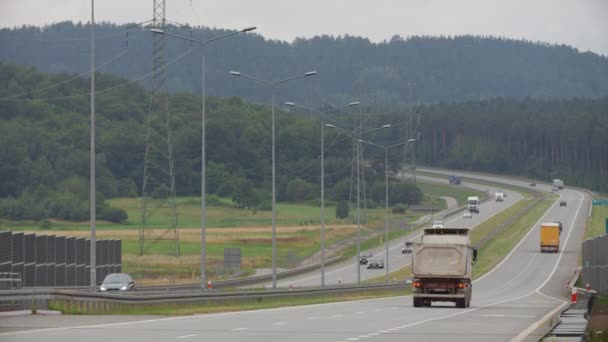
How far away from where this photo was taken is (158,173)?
6540 inches

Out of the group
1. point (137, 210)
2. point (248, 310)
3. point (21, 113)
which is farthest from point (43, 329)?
point (21, 113)

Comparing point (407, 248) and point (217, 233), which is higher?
point (217, 233)

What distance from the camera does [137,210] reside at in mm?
158500

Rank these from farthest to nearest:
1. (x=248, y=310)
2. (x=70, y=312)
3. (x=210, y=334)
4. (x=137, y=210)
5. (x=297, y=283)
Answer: (x=137, y=210)
(x=297, y=283)
(x=248, y=310)
(x=70, y=312)
(x=210, y=334)

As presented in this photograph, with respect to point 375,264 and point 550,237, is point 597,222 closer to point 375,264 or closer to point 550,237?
point 550,237

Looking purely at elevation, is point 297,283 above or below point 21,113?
below

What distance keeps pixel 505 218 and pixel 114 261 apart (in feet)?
355

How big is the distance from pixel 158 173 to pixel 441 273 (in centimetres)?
11412

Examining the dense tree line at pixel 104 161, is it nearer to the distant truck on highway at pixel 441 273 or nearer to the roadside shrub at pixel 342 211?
the roadside shrub at pixel 342 211

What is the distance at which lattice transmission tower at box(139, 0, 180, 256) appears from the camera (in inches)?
3206

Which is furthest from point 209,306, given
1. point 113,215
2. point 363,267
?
point 113,215

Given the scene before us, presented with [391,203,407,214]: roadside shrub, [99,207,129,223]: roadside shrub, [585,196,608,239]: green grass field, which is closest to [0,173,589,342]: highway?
[99,207,129,223]: roadside shrub

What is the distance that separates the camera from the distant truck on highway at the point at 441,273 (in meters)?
54.6

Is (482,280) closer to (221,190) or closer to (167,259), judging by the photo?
(167,259)
